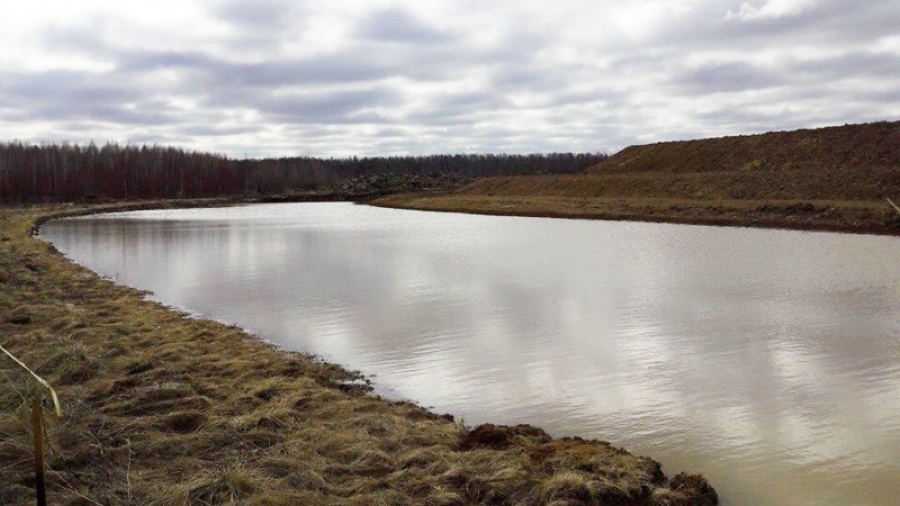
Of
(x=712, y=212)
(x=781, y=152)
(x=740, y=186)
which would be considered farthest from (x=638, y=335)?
(x=781, y=152)

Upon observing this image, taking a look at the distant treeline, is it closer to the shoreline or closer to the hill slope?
the hill slope

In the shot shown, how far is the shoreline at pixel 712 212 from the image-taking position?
30.1 m

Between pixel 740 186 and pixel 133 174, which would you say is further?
pixel 133 174

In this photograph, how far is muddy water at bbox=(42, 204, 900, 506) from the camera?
6.97m

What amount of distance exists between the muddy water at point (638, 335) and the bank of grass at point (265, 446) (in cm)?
83

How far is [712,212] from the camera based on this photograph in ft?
123

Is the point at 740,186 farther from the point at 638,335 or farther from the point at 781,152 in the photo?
the point at 638,335

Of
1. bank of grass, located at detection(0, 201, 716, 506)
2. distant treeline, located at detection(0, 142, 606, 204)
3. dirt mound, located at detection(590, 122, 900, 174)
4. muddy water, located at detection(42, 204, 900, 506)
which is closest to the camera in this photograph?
bank of grass, located at detection(0, 201, 716, 506)

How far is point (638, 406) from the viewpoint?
814cm

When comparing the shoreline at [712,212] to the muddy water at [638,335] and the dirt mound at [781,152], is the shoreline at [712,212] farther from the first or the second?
the dirt mound at [781,152]

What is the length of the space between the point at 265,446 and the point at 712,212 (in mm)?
34571

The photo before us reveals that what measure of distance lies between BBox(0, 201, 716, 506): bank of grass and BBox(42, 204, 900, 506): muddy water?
2.73ft

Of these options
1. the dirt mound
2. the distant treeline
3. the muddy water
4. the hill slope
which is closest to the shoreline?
the hill slope

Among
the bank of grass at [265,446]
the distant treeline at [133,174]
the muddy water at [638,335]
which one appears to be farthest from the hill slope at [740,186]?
the distant treeline at [133,174]
